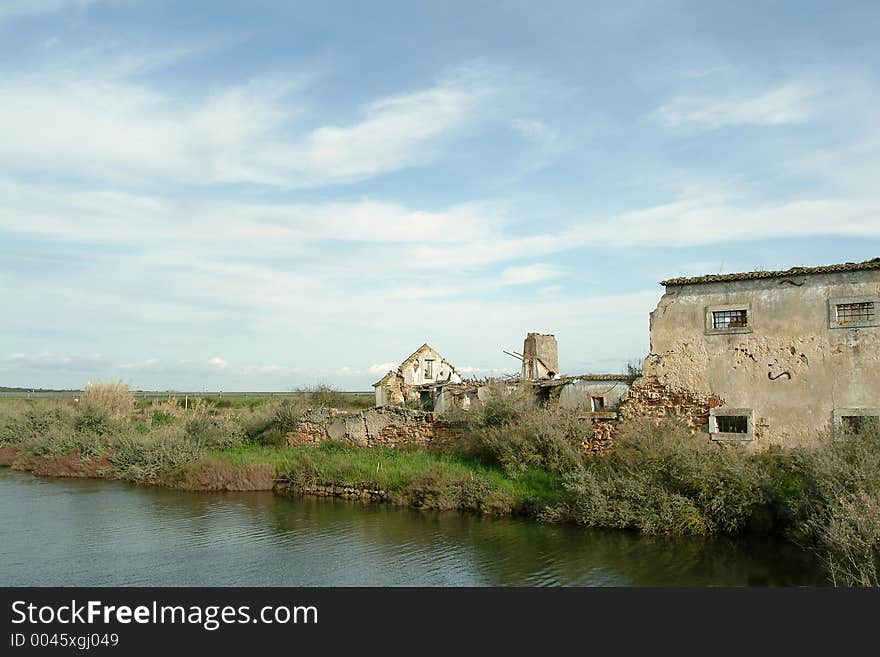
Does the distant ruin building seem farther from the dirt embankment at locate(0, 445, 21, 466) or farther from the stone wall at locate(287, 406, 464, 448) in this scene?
the dirt embankment at locate(0, 445, 21, 466)

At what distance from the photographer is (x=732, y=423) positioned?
59.9 feet

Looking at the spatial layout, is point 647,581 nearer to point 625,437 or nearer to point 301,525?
point 625,437

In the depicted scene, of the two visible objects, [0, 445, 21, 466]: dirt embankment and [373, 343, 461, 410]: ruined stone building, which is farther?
[373, 343, 461, 410]: ruined stone building

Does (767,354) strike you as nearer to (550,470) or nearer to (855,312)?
(855,312)

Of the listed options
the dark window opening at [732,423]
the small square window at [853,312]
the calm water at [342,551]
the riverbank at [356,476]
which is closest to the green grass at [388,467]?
the riverbank at [356,476]

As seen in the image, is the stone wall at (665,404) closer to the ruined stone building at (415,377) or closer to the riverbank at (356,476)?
the riverbank at (356,476)

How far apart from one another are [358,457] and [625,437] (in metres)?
9.02

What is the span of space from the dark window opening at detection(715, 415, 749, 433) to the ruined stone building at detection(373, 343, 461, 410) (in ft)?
54.2

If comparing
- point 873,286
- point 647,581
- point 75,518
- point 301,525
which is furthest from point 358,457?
point 873,286

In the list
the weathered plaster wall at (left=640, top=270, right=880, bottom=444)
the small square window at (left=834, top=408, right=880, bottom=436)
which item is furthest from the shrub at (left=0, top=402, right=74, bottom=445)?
the small square window at (left=834, top=408, right=880, bottom=436)

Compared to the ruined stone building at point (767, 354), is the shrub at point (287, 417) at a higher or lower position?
lower

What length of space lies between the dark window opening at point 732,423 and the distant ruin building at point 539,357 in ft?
37.4

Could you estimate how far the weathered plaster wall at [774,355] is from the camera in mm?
16828

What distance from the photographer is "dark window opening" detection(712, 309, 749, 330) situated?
18.2 metres
